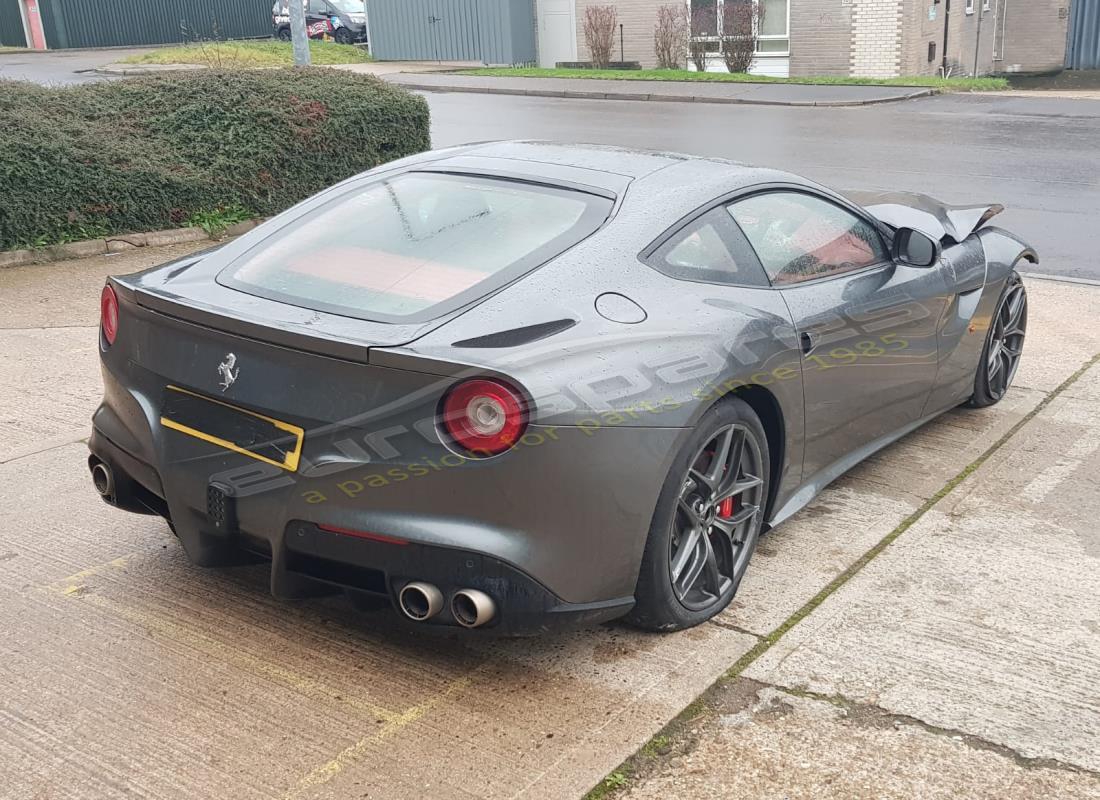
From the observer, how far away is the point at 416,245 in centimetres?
372

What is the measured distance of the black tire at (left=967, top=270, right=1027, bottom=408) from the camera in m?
5.60

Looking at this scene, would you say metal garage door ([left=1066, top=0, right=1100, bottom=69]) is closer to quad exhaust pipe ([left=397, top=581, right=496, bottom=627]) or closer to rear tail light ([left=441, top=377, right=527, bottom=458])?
rear tail light ([left=441, top=377, right=527, bottom=458])

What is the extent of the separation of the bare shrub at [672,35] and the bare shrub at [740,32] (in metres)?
1.10

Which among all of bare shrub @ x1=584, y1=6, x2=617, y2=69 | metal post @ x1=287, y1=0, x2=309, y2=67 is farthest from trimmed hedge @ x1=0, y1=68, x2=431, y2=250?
bare shrub @ x1=584, y1=6, x2=617, y2=69

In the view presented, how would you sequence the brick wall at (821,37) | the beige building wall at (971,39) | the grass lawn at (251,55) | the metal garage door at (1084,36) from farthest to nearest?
the metal garage door at (1084,36) → the beige building wall at (971,39) → the brick wall at (821,37) → the grass lawn at (251,55)

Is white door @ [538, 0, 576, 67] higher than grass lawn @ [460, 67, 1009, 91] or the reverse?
higher

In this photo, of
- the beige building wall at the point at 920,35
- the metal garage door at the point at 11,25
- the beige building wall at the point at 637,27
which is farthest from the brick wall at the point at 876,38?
the metal garage door at the point at 11,25

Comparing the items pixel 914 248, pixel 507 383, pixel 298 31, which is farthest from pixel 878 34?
pixel 507 383

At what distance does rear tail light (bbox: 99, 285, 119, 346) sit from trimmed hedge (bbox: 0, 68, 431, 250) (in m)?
5.28

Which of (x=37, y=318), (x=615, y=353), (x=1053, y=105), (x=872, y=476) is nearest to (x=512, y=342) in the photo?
(x=615, y=353)

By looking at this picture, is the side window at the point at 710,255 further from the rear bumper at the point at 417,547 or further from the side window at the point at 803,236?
the rear bumper at the point at 417,547

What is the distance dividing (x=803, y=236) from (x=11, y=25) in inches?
1630

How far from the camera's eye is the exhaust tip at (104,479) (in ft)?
12.4

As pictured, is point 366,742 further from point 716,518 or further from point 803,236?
point 803,236
